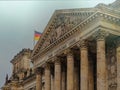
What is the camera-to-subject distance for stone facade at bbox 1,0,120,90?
39.9 meters

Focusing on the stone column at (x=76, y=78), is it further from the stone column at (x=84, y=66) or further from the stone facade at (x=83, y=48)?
the stone column at (x=84, y=66)

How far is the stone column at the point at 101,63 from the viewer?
38.3 m

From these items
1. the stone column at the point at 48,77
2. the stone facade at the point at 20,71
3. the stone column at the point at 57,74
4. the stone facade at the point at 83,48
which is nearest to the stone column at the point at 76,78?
the stone facade at the point at 83,48

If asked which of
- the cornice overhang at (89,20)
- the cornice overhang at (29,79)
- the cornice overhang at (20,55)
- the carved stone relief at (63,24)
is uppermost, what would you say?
the cornice overhang at (20,55)

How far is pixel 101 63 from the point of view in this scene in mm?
39125

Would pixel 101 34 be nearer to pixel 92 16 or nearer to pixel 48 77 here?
pixel 92 16

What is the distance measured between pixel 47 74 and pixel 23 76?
94.3 ft

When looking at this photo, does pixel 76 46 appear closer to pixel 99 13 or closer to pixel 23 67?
pixel 99 13

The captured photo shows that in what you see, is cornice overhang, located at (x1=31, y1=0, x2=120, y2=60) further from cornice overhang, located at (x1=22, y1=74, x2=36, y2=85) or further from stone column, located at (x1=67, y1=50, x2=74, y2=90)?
cornice overhang, located at (x1=22, y1=74, x2=36, y2=85)

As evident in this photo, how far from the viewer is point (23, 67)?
8100 cm

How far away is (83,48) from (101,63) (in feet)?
12.5

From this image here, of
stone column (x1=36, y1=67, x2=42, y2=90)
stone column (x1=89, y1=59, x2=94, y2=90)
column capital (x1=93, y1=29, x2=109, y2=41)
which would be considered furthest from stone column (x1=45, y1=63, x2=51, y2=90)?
column capital (x1=93, y1=29, x2=109, y2=41)

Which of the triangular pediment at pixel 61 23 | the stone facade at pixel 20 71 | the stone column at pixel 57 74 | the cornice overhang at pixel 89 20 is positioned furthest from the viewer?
the stone facade at pixel 20 71

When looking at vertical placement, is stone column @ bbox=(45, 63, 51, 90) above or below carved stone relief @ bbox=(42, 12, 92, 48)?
below
